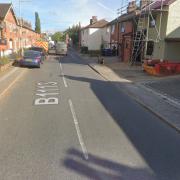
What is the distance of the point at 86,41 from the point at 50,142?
63614 millimetres

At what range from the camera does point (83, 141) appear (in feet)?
24.0

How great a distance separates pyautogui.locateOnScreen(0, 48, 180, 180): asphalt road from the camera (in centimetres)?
565

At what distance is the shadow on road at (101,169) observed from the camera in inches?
214

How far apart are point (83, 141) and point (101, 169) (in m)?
1.67

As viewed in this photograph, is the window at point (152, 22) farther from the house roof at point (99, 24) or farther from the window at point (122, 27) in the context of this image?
the house roof at point (99, 24)

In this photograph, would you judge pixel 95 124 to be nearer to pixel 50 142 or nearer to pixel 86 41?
pixel 50 142

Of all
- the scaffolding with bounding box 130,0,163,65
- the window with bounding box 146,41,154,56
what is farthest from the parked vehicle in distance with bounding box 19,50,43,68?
the window with bounding box 146,41,154,56

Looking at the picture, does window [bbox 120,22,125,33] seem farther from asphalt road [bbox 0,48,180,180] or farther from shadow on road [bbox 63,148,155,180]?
shadow on road [bbox 63,148,155,180]

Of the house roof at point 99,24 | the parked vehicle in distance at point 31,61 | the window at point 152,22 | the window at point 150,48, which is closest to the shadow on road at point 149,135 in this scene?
the parked vehicle in distance at point 31,61

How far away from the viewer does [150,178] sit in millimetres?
5426

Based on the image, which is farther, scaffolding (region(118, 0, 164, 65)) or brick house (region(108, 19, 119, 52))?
brick house (region(108, 19, 119, 52))

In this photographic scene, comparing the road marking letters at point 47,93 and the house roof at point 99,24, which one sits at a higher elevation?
the house roof at point 99,24

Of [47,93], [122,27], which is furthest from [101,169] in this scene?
[122,27]

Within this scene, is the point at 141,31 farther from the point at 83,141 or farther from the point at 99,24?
the point at 99,24
